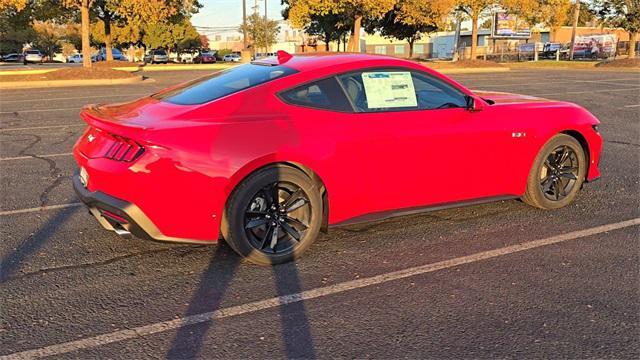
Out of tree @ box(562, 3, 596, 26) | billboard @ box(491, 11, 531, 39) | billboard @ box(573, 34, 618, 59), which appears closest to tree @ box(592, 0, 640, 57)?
tree @ box(562, 3, 596, 26)

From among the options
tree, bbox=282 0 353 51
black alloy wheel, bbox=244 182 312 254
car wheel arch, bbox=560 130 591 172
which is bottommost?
black alloy wheel, bbox=244 182 312 254

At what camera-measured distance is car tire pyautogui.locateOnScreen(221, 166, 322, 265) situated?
3.88 m

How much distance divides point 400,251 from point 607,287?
148cm

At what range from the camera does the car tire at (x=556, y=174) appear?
517 centimetres

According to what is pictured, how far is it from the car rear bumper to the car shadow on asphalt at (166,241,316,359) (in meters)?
0.29

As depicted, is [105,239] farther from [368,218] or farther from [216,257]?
[368,218]

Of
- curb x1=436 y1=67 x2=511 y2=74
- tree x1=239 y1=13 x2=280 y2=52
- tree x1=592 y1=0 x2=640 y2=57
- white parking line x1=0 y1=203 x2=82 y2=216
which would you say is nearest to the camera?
white parking line x1=0 y1=203 x2=82 y2=216

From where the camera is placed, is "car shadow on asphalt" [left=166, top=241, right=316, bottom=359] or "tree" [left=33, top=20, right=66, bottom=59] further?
"tree" [left=33, top=20, right=66, bottom=59]

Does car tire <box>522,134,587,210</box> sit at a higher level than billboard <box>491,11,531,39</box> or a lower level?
lower

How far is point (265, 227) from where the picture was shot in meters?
4.06

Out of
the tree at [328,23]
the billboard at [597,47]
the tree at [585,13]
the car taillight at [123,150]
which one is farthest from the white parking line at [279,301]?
the billboard at [597,47]

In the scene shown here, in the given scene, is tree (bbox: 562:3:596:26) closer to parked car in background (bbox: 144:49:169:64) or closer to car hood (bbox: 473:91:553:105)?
car hood (bbox: 473:91:553:105)

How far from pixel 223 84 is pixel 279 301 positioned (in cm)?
193

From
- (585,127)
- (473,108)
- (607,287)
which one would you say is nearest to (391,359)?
(607,287)
